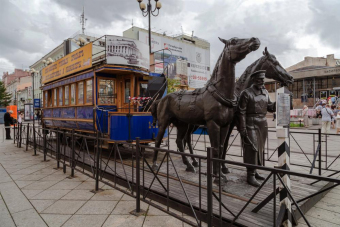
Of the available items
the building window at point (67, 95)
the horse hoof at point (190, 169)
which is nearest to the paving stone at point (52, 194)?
the horse hoof at point (190, 169)

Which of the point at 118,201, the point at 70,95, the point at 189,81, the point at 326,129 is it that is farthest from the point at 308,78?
the point at 118,201

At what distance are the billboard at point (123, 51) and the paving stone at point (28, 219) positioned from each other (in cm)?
472

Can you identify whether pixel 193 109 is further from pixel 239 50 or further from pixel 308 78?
pixel 308 78

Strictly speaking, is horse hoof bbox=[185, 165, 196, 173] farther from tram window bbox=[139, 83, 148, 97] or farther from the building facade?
the building facade

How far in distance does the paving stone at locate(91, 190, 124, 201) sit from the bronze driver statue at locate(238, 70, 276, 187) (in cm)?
257

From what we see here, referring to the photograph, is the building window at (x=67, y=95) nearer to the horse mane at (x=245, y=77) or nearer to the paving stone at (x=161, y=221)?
the horse mane at (x=245, y=77)

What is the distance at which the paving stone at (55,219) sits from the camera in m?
3.42

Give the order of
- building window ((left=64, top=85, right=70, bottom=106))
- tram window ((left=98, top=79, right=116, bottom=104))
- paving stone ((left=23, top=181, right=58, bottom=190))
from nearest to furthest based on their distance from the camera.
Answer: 1. paving stone ((left=23, top=181, right=58, bottom=190))
2. tram window ((left=98, top=79, right=116, bottom=104))
3. building window ((left=64, top=85, right=70, bottom=106))

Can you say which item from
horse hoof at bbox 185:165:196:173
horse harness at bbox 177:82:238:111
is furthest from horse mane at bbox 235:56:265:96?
horse hoof at bbox 185:165:196:173

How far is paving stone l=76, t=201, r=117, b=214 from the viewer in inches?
151

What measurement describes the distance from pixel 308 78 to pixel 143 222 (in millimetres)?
41396

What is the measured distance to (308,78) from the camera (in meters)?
37.1

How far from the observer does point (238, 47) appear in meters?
4.13

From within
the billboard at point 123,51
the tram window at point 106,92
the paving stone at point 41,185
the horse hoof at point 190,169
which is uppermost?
the billboard at point 123,51
